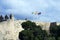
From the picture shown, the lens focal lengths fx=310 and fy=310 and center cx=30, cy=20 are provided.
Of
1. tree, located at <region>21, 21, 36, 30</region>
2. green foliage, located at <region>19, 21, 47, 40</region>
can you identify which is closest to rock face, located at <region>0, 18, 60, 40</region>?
green foliage, located at <region>19, 21, 47, 40</region>

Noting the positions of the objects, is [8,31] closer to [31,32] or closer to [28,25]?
[31,32]

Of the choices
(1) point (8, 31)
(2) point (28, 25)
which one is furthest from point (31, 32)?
(2) point (28, 25)

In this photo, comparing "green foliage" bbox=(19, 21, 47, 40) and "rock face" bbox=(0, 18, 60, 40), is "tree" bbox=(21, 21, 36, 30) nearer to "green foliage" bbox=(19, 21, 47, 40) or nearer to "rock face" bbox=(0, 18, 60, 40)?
"green foliage" bbox=(19, 21, 47, 40)

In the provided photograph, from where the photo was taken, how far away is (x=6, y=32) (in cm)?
4253

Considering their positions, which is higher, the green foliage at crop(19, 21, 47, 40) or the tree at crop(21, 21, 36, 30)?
the tree at crop(21, 21, 36, 30)

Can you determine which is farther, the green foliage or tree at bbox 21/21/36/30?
tree at bbox 21/21/36/30

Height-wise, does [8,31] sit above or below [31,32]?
above

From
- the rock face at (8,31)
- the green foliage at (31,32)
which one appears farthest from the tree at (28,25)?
the rock face at (8,31)

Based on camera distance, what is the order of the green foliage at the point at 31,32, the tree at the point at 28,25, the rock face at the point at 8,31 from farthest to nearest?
the tree at the point at 28,25
the green foliage at the point at 31,32
the rock face at the point at 8,31

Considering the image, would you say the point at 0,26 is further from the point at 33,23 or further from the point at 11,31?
the point at 33,23

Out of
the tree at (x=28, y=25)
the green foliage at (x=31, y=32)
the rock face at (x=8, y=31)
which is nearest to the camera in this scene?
the rock face at (x=8, y=31)

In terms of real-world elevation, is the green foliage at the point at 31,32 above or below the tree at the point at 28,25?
below

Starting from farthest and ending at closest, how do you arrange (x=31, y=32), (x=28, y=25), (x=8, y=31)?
(x=28, y=25) < (x=31, y=32) < (x=8, y=31)

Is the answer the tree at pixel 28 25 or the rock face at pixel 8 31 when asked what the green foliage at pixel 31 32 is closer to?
the tree at pixel 28 25
